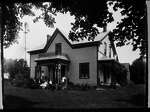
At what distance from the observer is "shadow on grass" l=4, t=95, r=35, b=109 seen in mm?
3521

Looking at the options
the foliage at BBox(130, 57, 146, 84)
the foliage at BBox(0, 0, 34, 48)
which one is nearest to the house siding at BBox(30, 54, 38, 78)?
the foliage at BBox(0, 0, 34, 48)

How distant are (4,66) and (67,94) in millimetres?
1221

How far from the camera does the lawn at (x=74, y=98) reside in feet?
11.3

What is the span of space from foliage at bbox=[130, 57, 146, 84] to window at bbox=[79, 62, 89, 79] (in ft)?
2.67

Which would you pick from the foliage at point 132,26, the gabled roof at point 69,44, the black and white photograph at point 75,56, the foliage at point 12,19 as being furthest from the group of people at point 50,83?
the foliage at point 132,26

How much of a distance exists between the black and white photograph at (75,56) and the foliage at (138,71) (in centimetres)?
1

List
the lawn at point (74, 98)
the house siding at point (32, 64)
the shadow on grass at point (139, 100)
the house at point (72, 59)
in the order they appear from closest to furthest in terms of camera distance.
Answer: the shadow on grass at point (139, 100) → the lawn at point (74, 98) → the house at point (72, 59) → the house siding at point (32, 64)

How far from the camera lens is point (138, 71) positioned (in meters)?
3.45

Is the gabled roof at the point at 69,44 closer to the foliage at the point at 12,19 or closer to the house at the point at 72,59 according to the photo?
the house at the point at 72,59

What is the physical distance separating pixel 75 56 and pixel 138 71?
3.92 feet

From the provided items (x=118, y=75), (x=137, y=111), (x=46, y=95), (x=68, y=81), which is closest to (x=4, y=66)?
(x=46, y=95)

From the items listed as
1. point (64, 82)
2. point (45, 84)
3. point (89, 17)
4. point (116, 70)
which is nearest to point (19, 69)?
point (45, 84)

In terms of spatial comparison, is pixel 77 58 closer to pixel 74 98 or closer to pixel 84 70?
pixel 84 70

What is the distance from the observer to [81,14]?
3762mm
